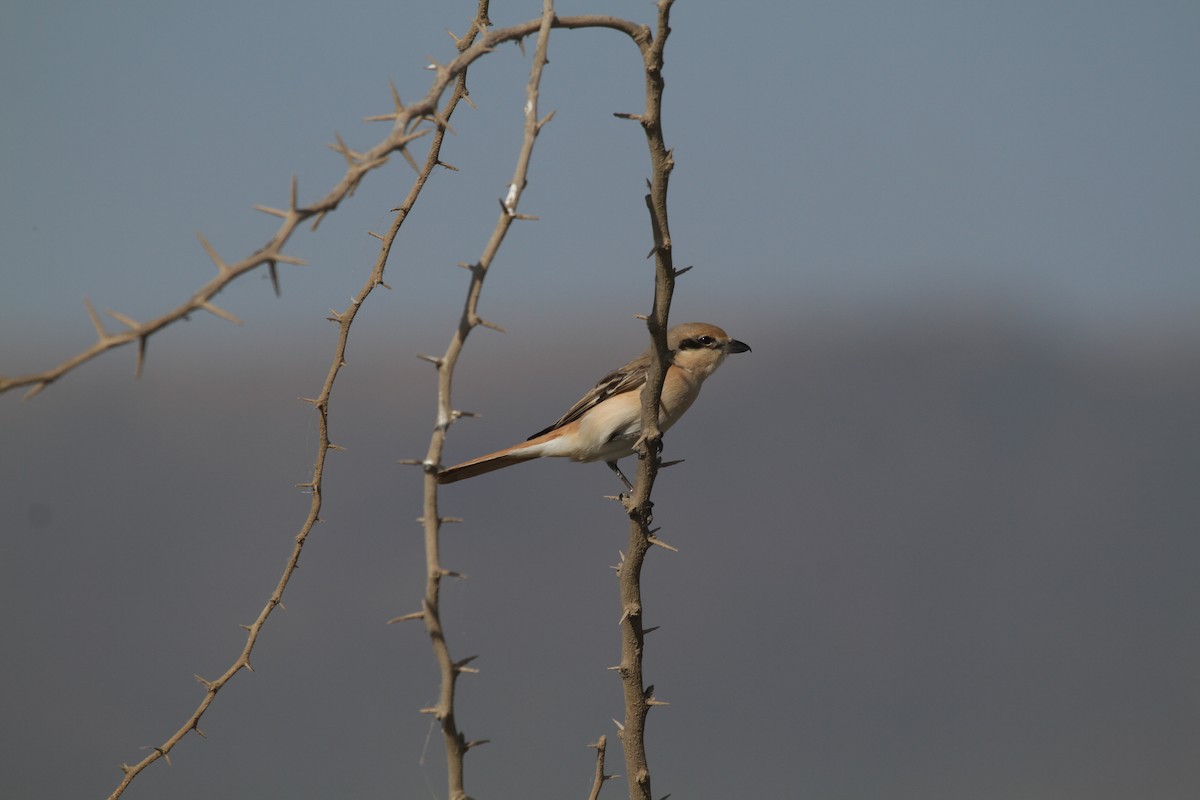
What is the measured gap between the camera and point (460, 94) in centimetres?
331

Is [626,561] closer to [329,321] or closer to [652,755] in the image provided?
[329,321]

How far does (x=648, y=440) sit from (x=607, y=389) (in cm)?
251

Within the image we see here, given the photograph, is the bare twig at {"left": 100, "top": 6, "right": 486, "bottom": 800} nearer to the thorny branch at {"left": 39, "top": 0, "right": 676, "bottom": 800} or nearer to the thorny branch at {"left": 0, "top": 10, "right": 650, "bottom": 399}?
the thorny branch at {"left": 39, "top": 0, "right": 676, "bottom": 800}

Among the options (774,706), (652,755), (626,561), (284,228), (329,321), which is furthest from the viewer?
(774,706)

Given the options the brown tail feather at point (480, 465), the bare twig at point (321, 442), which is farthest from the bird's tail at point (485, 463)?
the bare twig at point (321, 442)

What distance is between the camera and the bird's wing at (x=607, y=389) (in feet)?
18.5

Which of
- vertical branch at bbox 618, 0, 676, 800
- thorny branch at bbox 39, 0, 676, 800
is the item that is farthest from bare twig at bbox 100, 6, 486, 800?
vertical branch at bbox 618, 0, 676, 800

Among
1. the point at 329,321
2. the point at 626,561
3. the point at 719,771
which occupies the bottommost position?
the point at 719,771

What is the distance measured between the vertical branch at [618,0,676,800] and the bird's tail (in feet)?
4.33

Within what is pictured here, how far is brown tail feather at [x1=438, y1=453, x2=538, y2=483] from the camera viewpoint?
4605 millimetres

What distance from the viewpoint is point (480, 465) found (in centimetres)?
491

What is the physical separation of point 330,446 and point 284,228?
1675 mm

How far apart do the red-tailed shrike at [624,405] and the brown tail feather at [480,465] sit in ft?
0.09

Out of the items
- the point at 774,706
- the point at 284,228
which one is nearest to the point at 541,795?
the point at 774,706
